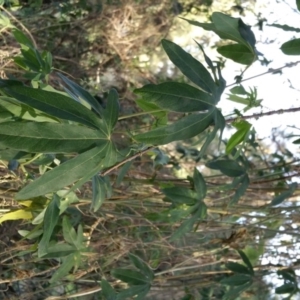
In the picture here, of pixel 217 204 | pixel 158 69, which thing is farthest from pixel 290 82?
pixel 158 69

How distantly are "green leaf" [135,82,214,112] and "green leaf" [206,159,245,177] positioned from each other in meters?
0.53

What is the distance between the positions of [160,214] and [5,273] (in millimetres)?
555

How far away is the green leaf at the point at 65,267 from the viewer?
1.41 metres

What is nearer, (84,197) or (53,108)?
(53,108)

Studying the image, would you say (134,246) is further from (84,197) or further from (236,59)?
(236,59)

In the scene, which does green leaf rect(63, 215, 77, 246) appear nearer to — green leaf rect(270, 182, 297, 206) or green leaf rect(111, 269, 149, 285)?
green leaf rect(111, 269, 149, 285)

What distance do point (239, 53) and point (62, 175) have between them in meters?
0.46

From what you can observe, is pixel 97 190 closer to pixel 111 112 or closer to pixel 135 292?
pixel 111 112

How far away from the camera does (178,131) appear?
0.87 metres

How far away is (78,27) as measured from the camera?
2.61 metres

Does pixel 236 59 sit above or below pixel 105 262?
above

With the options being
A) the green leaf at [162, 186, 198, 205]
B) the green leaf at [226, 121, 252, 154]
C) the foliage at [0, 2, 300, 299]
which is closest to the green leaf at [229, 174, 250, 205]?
the foliage at [0, 2, 300, 299]

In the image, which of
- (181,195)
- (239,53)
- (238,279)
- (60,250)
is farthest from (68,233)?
(239,53)

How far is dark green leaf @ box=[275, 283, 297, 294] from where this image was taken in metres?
1.69
